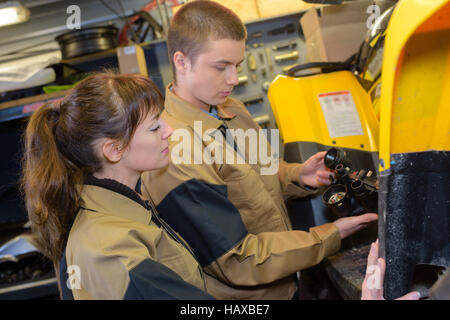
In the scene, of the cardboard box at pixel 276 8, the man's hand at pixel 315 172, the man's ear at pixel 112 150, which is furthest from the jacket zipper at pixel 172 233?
the cardboard box at pixel 276 8

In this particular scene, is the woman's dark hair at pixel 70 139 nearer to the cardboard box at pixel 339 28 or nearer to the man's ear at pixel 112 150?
the man's ear at pixel 112 150

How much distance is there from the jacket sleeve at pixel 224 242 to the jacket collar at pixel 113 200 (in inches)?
6.5

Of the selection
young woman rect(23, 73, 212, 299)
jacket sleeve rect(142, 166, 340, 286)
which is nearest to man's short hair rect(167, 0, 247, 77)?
young woman rect(23, 73, 212, 299)

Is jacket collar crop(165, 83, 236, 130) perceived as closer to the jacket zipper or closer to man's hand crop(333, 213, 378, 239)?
the jacket zipper

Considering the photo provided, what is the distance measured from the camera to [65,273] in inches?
35.6

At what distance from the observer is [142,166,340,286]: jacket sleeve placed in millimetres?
1175

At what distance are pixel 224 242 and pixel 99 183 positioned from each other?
1.32 feet

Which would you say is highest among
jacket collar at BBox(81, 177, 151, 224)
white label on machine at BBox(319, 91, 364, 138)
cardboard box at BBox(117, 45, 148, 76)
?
cardboard box at BBox(117, 45, 148, 76)

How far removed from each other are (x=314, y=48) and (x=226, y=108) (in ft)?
3.94

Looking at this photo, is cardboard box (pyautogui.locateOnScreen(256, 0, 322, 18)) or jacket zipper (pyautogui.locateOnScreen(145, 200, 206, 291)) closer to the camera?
jacket zipper (pyautogui.locateOnScreen(145, 200, 206, 291))

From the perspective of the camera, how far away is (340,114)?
5.89 feet

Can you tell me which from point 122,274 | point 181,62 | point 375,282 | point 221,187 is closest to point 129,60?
point 181,62
